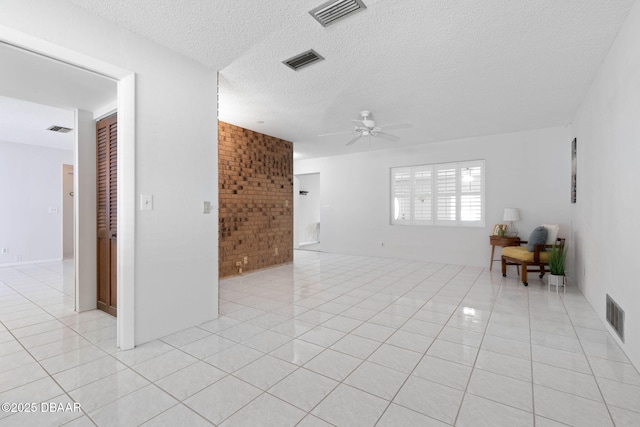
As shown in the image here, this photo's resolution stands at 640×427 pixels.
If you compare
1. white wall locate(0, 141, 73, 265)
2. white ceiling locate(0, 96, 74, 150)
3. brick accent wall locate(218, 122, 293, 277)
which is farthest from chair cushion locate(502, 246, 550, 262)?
white wall locate(0, 141, 73, 265)

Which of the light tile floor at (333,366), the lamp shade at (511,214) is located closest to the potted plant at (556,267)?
the light tile floor at (333,366)

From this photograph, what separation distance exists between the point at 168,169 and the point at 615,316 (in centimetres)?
421

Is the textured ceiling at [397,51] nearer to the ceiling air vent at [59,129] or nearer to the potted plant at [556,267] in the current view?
the potted plant at [556,267]

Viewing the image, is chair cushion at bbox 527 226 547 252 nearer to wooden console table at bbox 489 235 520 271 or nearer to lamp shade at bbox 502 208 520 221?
wooden console table at bbox 489 235 520 271

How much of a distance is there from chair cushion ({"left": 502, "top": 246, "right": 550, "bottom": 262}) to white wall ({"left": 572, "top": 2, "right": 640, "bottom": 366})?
58 cm

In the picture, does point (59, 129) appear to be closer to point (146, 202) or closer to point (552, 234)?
point (146, 202)

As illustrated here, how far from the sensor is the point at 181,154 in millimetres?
2904

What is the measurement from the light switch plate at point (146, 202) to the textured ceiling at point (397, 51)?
1.37 meters

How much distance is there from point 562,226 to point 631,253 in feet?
12.0

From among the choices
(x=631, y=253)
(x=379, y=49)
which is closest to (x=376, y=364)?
(x=631, y=253)

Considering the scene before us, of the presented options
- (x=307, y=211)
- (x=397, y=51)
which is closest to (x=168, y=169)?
(x=397, y=51)

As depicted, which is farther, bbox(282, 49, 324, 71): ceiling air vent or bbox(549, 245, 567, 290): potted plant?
bbox(549, 245, 567, 290): potted plant

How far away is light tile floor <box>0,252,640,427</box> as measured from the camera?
5.61ft

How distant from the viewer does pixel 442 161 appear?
21.6 ft
